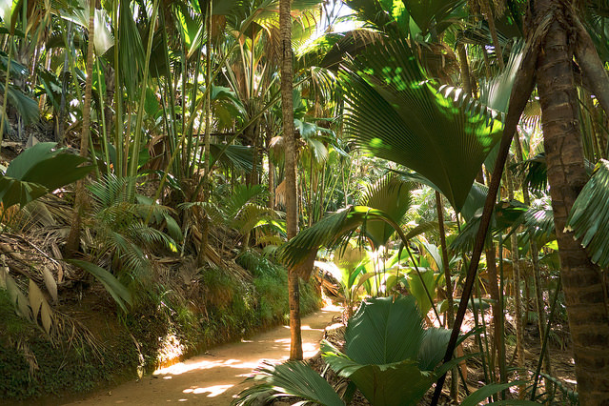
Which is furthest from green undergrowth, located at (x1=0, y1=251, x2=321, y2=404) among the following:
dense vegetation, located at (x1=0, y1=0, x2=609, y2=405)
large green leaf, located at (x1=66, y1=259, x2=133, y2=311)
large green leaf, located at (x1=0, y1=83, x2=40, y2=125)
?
large green leaf, located at (x1=0, y1=83, x2=40, y2=125)

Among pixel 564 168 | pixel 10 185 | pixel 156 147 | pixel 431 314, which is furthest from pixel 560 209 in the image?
pixel 156 147

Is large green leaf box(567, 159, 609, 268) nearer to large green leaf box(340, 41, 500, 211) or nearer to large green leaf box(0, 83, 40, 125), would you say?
large green leaf box(340, 41, 500, 211)

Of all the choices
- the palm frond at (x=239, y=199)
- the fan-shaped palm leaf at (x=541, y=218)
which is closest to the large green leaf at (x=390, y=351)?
the fan-shaped palm leaf at (x=541, y=218)

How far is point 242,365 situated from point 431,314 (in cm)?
444

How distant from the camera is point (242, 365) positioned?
521 cm

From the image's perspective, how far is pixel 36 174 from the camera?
3699 millimetres

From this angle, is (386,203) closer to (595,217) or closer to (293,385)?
(293,385)

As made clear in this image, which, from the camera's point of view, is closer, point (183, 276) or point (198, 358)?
point (198, 358)

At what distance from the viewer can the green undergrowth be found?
376 centimetres

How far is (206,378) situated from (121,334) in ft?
3.40

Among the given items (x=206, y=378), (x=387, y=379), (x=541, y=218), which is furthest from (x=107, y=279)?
(x=541, y=218)

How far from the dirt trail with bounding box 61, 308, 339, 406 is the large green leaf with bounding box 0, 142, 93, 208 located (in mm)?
1862

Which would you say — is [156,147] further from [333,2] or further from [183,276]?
[333,2]

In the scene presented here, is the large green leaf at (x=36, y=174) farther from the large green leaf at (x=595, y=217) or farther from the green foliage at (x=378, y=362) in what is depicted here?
the large green leaf at (x=595, y=217)
